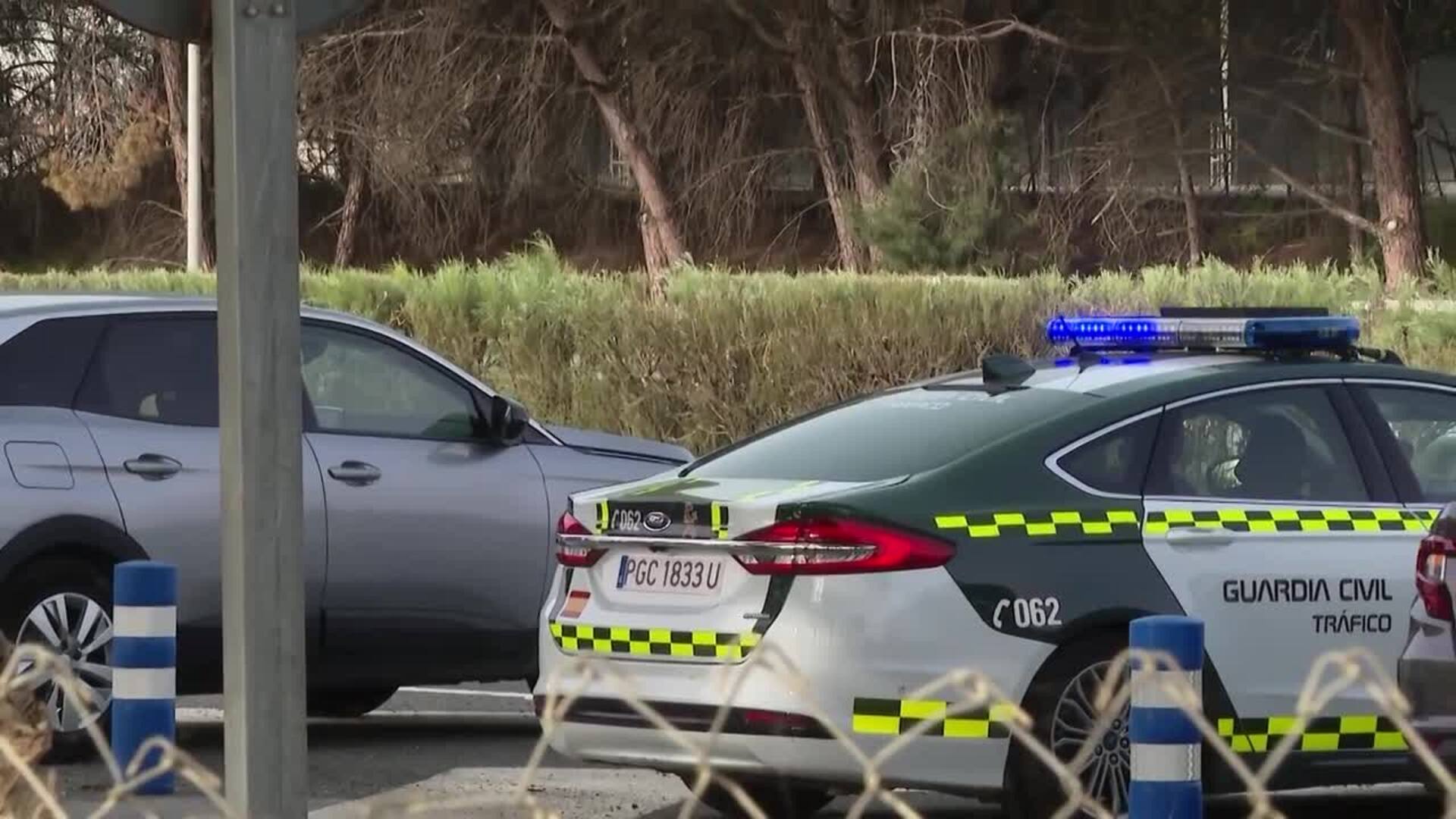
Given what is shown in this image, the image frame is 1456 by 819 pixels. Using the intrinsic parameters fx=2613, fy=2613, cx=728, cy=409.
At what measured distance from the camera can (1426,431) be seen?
25.6 feet

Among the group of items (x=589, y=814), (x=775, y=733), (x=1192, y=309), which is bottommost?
(x=589, y=814)

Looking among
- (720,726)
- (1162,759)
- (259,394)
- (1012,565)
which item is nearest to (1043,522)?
(1012,565)

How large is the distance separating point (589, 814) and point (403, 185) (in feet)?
87.8

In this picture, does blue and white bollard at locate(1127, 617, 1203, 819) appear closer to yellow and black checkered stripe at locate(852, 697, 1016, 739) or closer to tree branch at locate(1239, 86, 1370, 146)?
yellow and black checkered stripe at locate(852, 697, 1016, 739)

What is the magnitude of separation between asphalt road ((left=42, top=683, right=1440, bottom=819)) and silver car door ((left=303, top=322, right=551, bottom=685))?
12.6 inches

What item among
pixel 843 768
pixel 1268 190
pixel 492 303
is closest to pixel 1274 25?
pixel 1268 190

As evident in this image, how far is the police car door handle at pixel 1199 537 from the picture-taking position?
23.2ft

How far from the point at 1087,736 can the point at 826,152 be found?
2392cm

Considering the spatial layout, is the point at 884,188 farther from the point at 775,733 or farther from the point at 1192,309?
the point at 775,733

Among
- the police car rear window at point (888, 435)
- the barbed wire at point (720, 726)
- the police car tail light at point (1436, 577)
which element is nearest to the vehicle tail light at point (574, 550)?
the police car rear window at point (888, 435)

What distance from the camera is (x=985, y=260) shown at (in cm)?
2619

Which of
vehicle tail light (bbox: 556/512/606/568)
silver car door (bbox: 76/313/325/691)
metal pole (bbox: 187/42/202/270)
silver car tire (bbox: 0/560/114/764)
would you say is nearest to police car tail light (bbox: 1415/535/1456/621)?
vehicle tail light (bbox: 556/512/606/568)

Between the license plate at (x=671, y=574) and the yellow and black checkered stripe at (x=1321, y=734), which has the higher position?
the license plate at (x=671, y=574)

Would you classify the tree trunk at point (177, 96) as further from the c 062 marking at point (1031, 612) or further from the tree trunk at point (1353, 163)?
the c 062 marking at point (1031, 612)
